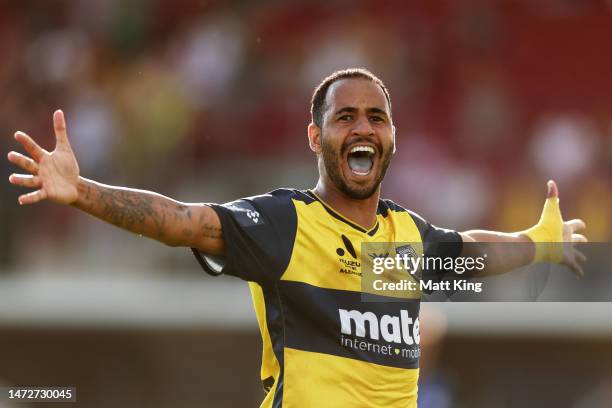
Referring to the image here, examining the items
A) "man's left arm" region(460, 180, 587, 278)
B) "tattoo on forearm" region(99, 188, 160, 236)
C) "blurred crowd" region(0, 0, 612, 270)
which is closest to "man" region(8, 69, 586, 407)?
"tattoo on forearm" region(99, 188, 160, 236)

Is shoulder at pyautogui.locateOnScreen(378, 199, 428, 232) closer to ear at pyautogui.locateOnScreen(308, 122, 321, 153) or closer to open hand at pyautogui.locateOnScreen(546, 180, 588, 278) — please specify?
ear at pyautogui.locateOnScreen(308, 122, 321, 153)

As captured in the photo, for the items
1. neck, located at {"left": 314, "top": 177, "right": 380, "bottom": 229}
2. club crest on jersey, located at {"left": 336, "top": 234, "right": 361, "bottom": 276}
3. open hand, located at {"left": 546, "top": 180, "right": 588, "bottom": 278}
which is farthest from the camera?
open hand, located at {"left": 546, "top": 180, "right": 588, "bottom": 278}

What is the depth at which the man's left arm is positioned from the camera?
19.4 ft

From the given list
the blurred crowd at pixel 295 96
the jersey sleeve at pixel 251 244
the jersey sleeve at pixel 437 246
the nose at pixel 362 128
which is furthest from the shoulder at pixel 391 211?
the blurred crowd at pixel 295 96

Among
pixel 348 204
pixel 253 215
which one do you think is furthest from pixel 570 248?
pixel 253 215

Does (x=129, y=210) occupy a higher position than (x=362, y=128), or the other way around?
(x=362, y=128)

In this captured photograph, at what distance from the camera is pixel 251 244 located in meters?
4.85

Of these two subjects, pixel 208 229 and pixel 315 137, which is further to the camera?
pixel 315 137

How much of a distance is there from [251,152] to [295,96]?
45.5 inches

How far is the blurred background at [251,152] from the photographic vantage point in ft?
35.0

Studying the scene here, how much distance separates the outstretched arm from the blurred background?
3.24m

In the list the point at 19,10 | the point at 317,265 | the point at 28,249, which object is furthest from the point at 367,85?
the point at 19,10

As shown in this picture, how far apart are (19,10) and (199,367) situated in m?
7.04

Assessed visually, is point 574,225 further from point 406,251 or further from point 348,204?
point 348,204
